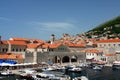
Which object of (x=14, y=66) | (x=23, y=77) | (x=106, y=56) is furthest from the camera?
(x=106, y=56)

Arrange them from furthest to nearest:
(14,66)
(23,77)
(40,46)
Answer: (40,46), (14,66), (23,77)

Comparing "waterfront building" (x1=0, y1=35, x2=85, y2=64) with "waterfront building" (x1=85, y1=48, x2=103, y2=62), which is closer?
"waterfront building" (x1=0, y1=35, x2=85, y2=64)

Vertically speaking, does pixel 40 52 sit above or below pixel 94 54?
below

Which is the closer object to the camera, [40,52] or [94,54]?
[40,52]

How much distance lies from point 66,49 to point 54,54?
8178 mm

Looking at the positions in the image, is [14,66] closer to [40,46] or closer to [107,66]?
A: [40,46]

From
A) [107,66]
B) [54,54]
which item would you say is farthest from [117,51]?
[54,54]

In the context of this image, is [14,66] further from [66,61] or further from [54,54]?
→ [66,61]

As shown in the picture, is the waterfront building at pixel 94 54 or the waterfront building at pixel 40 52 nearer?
the waterfront building at pixel 40 52

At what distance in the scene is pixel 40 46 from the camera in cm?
9956

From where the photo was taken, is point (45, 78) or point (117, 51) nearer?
point (45, 78)

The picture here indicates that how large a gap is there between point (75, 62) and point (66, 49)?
6422mm

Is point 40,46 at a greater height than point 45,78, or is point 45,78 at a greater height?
point 40,46

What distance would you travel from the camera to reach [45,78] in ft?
204
